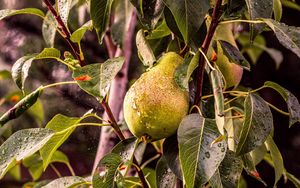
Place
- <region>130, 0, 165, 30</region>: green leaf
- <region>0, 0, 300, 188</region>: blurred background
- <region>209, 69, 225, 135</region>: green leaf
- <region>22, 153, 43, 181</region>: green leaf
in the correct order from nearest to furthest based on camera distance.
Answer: <region>209, 69, 225, 135</region>: green leaf → <region>130, 0, 165, 30</region>: green leaf → <region>22, 153, 43, 181</region>: green leaf → <region>0, 0, 300, 188</region>: blurred background

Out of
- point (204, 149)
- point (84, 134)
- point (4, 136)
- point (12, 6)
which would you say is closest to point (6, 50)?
point (12, 6)

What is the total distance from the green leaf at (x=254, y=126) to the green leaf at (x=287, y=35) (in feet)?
0.28

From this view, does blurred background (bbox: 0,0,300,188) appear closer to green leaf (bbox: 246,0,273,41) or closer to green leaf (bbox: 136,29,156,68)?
green leaf (bbox: 136,29,156,68)

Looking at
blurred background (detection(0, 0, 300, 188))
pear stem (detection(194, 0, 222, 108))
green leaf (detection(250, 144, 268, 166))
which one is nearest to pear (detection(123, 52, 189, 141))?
pear stem (detection(194, 0, 222, 108))

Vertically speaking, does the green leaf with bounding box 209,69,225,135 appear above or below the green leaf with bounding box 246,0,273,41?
below

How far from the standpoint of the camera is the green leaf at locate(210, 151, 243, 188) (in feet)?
2.15

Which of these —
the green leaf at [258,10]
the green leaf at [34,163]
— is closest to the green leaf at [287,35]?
the green leaf at [258,10]

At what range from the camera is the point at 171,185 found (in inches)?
28.1

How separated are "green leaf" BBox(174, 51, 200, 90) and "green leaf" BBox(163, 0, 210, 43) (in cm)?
3

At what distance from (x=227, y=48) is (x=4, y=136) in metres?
0.52

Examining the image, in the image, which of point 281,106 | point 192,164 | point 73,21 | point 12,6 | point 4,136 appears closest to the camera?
point 192,164

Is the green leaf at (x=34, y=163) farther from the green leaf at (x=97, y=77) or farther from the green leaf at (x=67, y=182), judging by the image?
the green leaf at (x=97, y=77)

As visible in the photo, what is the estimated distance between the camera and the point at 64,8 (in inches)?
27.4

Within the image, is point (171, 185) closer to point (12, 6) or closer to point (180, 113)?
point (180, 113)
